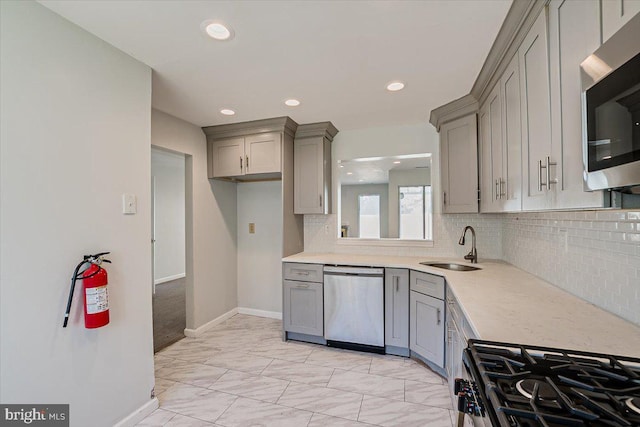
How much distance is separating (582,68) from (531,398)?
103 centimetres

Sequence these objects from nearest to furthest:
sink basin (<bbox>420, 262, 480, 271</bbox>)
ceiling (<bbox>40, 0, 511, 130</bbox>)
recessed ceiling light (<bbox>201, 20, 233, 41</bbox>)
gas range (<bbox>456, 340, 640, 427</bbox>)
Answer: gas range (<bbox>456, 340, 640, 427</bbox>)
ceiling (<bbox>40, 0, 511, 130</bbox>)
recessed ceiling light (<bbox>201, 20, 233, 41</bbox>)
sink basin (<bbox>420, 262, 480, 271</bbox>)

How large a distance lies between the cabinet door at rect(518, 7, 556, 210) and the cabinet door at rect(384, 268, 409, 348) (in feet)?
4.64

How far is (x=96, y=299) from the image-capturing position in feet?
5.19

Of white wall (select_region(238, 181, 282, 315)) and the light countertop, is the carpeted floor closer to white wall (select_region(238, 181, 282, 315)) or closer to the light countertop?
white wall (select_region(238, 181, 282, 315))

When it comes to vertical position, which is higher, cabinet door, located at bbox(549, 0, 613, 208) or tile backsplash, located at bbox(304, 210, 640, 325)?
cabinet door, located at bbox(549, 0, 613, 208)

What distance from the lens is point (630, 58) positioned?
0.73 meters

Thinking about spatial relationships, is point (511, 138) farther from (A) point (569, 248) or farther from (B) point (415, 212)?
(B) point (415, 212)

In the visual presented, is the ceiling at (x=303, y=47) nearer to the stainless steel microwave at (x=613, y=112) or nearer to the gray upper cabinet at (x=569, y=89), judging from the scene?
the gray upper cabinet at (x=569, y=89)

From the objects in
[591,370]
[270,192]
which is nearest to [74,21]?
[270,192]

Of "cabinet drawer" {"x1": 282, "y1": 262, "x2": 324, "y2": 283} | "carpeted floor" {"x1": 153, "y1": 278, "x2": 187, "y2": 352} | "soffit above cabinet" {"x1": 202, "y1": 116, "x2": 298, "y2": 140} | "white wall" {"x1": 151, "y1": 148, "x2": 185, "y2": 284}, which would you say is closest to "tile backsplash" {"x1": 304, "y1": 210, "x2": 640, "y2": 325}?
"cabinet drawer" {"x1": 282, "y1": 262, "x2": 324, "y2": 283}

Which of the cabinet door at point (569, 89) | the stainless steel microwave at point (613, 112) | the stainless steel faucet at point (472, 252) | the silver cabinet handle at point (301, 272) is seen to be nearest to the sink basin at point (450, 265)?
the stainless steel faucet at point (472, 252)

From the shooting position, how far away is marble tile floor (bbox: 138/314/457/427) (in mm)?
1937

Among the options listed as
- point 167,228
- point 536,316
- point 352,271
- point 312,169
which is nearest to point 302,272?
point 352,271

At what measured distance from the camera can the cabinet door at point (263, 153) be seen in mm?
3201
